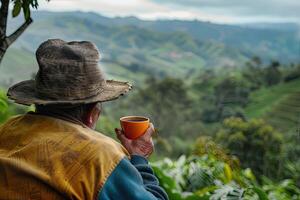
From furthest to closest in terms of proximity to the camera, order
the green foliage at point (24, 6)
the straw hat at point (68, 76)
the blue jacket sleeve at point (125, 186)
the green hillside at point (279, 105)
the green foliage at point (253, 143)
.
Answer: the green hillside at point (279, 105), the green foliage at point (253, 143), the green foliage at point (24, 6), the straw hat at point (68, 76), the blue jacket sleeve at point (125, 186)

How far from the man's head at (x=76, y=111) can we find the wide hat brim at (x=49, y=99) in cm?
3

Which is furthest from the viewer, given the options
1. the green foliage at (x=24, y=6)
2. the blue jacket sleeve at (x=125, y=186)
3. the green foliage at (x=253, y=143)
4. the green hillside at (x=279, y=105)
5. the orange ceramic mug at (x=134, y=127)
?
the green hillside at (x=279, y=105)

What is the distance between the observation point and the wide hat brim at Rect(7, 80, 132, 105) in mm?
1843

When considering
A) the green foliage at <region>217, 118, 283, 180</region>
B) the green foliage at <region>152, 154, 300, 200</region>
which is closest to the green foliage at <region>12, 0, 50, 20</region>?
the green foliage at <region>152, 154, 300, 200</region>

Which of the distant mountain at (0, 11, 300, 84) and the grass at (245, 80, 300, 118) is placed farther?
the distant mountain at (0, 11, 300, 84)

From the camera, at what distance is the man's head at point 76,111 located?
1.88 meters

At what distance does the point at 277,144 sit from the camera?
27.8m

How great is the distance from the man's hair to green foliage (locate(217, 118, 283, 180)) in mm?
24719

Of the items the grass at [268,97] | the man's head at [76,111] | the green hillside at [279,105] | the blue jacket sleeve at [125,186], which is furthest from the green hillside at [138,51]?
the blue jacket sleeve at [125,186]

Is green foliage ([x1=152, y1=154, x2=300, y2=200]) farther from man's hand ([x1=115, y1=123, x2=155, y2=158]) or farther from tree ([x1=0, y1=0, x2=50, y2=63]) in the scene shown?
tree ([x1=0, y1=0, x2=50, y2=63])

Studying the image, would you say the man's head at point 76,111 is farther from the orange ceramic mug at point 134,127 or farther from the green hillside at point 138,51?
the green hillside at point 138,51

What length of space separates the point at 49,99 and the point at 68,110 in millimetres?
79

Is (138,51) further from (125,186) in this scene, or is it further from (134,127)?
(125,186)

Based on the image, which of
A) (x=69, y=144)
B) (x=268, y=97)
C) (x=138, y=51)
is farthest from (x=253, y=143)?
(x=138, y=51)
